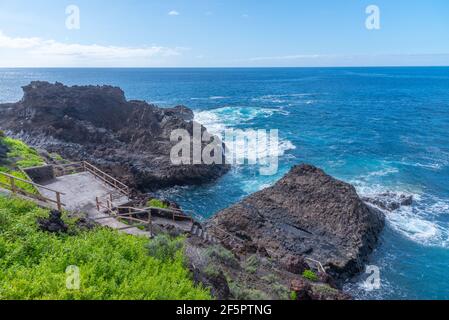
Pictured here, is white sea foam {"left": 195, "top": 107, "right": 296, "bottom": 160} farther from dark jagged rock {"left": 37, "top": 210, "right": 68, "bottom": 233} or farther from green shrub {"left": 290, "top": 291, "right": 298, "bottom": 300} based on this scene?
dark jagged rock {"left": 37, "top": 210, "right": 68, "bottom": 233}

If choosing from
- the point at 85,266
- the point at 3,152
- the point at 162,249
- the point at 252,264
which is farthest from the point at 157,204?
the point at 85,266

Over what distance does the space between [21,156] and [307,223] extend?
21.6 m

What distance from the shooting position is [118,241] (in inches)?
475

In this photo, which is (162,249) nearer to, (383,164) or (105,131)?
(383,164)

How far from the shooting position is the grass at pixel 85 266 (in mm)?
8406

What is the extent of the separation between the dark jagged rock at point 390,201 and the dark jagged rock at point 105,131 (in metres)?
16.1

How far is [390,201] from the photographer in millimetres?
29500

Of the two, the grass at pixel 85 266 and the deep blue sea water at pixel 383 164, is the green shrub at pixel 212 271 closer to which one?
the grass at pixel 85 266

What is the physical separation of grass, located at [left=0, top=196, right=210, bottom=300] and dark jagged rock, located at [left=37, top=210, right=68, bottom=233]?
0.90 ft

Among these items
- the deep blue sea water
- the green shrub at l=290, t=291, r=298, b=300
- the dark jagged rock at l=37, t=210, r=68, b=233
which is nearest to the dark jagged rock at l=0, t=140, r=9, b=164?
the dark jagged rock at l=37, t=210, r=68, b=233

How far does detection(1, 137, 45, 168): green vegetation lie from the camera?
22.7 metres
